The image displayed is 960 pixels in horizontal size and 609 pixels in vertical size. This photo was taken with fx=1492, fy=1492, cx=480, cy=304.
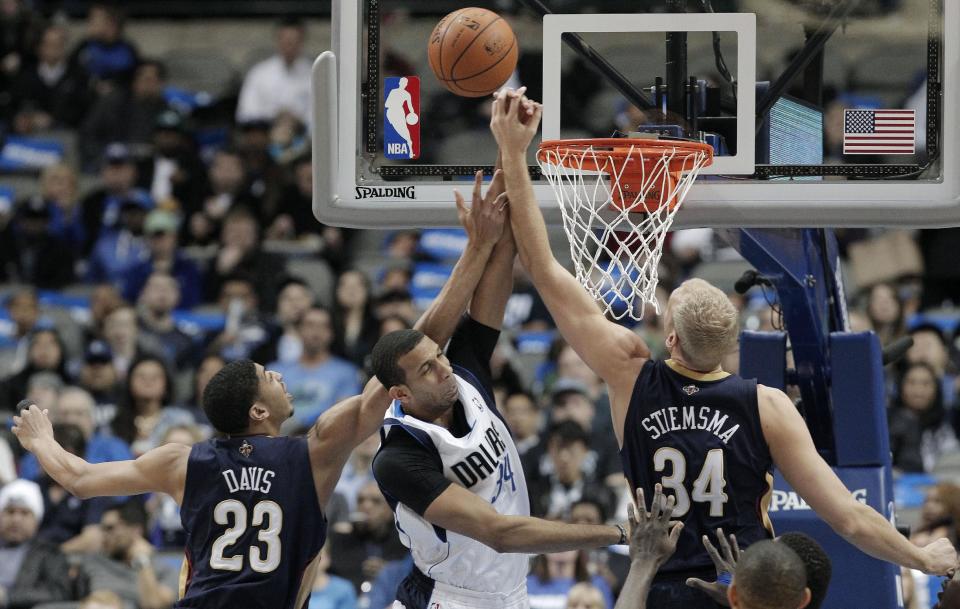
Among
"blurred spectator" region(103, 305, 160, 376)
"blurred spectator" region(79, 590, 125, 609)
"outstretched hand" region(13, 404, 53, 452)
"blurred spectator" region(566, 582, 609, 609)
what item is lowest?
"blurred spectator" region(79, 590, 125, 609)

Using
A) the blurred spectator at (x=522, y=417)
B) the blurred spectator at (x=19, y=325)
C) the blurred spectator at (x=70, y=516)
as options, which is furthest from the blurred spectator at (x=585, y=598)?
the blurred spectator at (x=19, y=325)

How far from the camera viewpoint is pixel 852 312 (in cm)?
1049

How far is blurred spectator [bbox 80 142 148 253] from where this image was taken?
1300 cm

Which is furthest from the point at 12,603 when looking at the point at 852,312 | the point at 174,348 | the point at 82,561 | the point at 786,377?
the point at 852,312

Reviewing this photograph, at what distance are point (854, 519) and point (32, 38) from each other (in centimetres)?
1193

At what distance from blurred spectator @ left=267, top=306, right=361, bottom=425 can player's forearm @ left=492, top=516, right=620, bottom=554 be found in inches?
217

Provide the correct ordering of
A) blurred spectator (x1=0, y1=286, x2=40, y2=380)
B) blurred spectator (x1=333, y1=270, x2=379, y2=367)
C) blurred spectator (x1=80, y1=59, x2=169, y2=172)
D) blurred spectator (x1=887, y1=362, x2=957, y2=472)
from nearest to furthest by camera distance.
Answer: blurred spectator (x1=887, y1=362, x2=957, y2=472), blurred spectator (x1=333, y1=270, x2=379, y2=367), blurred spectator (x1=0, y1=286, x2=40, y2=380), blurred spectator (x1=80, y1=59, x2=169, y2=172)

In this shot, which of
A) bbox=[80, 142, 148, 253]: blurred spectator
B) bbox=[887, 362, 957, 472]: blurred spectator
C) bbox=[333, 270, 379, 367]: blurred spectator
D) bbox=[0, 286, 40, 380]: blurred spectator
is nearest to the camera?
bbox=[887, 362, 957, 472]: blurred spectator

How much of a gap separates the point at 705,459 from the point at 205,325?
7429mm

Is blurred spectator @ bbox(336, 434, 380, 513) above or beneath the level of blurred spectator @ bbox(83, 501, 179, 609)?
above

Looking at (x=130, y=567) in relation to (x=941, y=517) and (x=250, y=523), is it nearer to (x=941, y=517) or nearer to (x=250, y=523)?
(x=250, y=523)

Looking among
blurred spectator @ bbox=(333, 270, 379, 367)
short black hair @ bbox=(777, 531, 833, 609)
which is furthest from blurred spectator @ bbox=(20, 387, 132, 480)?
short black hair @ bbox=(777, 531, 833, 609)

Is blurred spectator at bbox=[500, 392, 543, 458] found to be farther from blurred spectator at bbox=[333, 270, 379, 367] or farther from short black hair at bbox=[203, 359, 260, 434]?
short black hair at bbox=[203, 359, 260, 434]

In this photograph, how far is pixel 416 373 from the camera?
5156 mm
